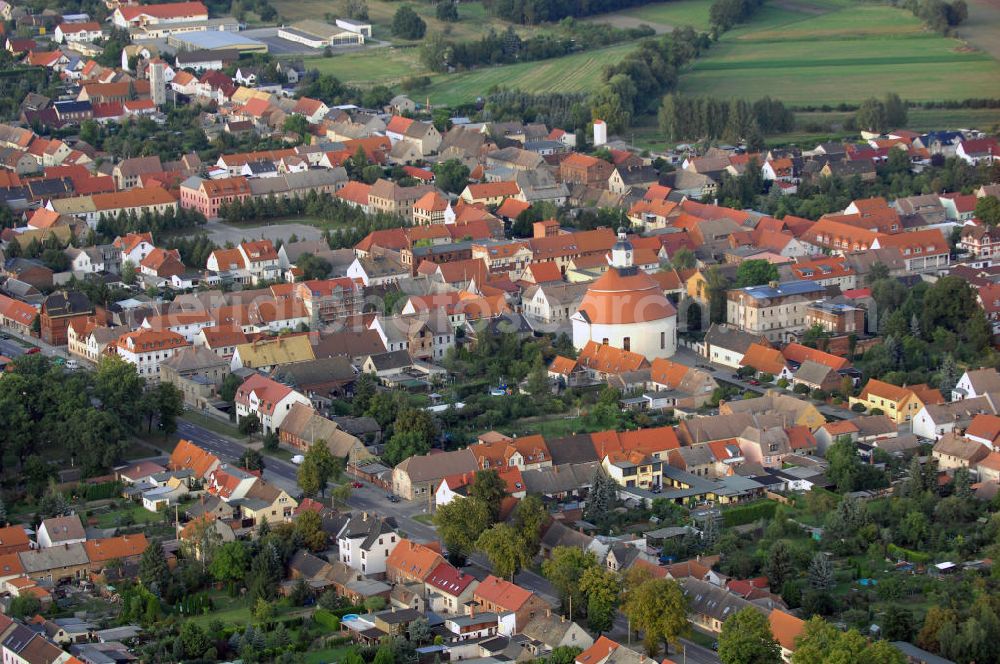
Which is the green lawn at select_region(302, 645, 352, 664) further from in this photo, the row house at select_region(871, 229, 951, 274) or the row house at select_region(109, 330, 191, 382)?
the row house at select_region(871, 229, 951, 274)

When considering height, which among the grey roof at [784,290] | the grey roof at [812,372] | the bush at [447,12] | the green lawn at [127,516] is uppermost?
the green lawn at [127,516]

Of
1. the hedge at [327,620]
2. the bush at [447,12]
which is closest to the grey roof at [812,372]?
the hedge at [327,620]

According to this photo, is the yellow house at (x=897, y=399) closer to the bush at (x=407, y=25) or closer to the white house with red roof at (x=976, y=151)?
the white house with red roof at (x=976, y=151)

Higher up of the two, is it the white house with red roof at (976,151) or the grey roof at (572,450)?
the grey roof at (572,450)

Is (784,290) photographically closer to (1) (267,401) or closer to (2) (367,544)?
(1) (267,401)

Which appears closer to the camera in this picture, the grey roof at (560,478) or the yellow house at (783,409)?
the grey roof at (560,478)

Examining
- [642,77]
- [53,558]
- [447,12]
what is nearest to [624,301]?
[53,558]
